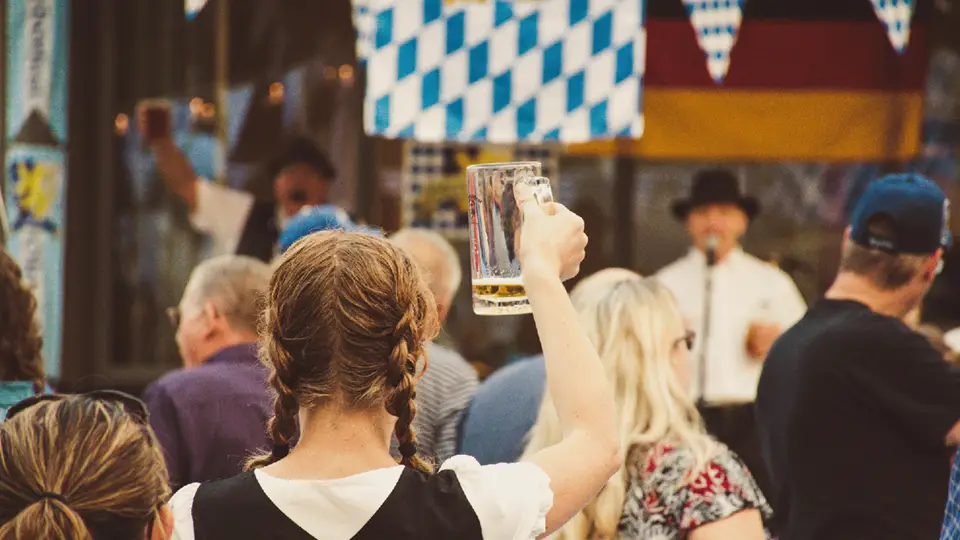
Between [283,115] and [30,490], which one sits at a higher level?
[283,115]

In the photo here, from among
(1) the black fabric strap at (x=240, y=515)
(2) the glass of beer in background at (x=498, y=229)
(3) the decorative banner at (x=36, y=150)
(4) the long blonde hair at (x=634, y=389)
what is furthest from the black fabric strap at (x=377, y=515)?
(3) the decorative banner at (x=36, y=150)

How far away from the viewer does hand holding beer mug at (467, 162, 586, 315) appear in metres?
2.24

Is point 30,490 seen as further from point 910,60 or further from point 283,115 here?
point 910,60

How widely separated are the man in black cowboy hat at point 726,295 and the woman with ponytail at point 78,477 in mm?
5333

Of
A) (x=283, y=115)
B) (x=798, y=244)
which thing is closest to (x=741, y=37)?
(x=798, y=244)

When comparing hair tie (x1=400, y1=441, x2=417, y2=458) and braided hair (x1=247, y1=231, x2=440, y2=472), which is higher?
braided hair (x1=247, y1=231, x2=440, y2=472)

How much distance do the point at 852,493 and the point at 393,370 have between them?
219 cm

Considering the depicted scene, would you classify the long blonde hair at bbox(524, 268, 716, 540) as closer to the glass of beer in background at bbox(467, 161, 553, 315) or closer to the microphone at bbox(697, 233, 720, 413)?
the glass of beer in background at bbox(467, 161, 553, 315)

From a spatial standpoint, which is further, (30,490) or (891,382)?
(891,382)

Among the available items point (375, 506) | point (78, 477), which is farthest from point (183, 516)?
point (375, 506)

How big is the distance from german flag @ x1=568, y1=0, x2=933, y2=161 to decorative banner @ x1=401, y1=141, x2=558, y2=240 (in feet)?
3.24

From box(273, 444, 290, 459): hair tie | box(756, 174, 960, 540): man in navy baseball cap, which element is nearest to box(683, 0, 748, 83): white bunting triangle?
box(756, 174, 960, 540): man in navy baseball cap

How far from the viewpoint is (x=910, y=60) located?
816 cm

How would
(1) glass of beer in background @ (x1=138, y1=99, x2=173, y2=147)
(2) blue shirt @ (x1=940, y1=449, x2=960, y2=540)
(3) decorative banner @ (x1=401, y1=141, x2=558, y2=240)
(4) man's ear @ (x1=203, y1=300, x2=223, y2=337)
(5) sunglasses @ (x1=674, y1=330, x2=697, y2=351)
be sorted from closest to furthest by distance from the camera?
(2) blue shirt @ (x1=940, y1=449, x2=960, y2=540) < (5) sunglasses @ (x1=674, y1=330, x2=697, y2=351) < (4) man's ear @ (x1=203, y1=300, x2=223, y2=337) < (1) glass of beer in background @ (x1=138, y1=99, x2=173, y2=147) < (3) decorative banner @ (x1=401, y1=141, x2=558, y2=240)
